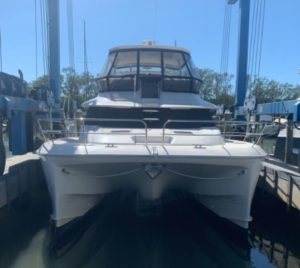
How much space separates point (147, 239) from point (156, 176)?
1.37 meters

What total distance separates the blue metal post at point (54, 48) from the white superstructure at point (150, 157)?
6.28 m

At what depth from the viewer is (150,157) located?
550 centimetres

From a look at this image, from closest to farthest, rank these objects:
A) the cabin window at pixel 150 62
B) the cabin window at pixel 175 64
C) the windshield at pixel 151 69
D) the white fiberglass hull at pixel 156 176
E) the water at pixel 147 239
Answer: the white fiberglass hull at pixel 156 176 → the water at pixel 147 239 → the windshield at pixel 151 69 → the cabin window at pixel 150 62 → the cabin window at pixel 175 64

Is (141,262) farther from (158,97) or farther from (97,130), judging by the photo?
(158,97)

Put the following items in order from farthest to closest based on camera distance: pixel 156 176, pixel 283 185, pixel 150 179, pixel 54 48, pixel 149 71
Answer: pixel 54 48 < pixel 149 71 < pixel 283 185 < pixel 150 179 < pixel 156 176

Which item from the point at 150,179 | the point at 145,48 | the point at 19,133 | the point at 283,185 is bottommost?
the point at 283,185

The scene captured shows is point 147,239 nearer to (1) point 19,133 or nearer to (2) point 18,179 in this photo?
(2) point 18,179

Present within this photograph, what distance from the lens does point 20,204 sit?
8.27 m

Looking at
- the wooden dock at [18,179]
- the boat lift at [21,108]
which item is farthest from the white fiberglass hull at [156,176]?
the boat lift at [21,108]

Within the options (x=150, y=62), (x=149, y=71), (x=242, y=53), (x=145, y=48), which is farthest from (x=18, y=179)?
(x=242, y=53)

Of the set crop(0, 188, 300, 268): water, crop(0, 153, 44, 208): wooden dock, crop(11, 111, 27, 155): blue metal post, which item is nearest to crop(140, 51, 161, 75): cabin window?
crop(0, 188, 300, 268): water

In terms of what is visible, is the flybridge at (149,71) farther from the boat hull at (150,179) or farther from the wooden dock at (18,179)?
the wooden dock at (18,179)

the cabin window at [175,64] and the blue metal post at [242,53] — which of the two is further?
the blue metal post at [242,53]

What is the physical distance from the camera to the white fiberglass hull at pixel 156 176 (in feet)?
18.3
